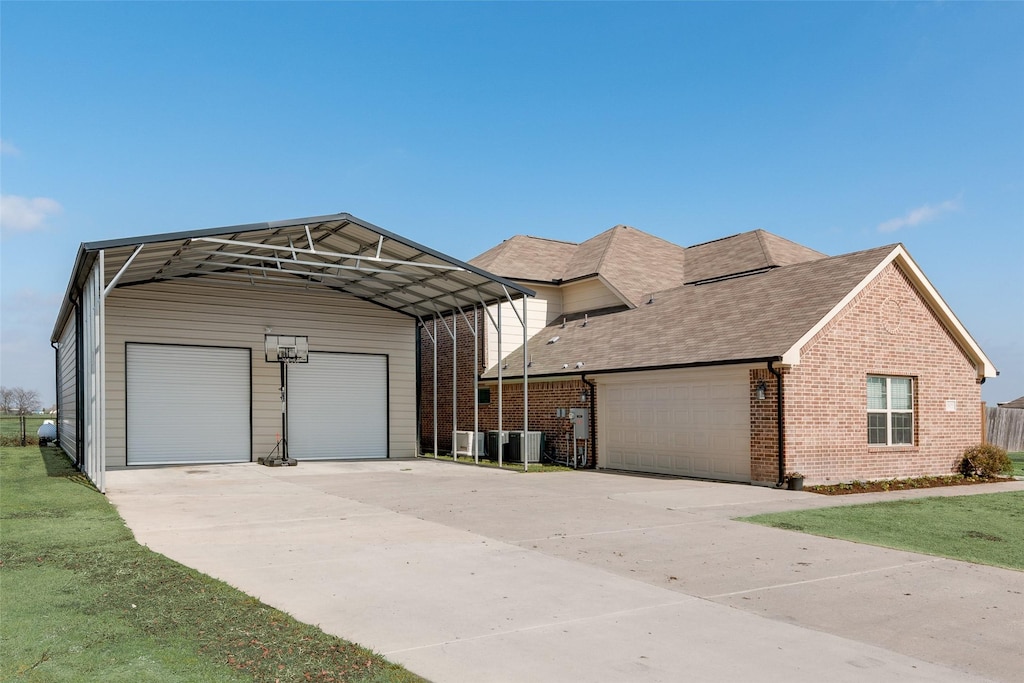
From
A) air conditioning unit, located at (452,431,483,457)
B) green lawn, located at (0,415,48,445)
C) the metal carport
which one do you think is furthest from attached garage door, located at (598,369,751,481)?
green lawn, located at (0,415,48,445)

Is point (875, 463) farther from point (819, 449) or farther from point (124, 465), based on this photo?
point (124, 465)

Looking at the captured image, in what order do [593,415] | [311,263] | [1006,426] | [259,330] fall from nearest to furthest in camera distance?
[311,263] < [593,415] < [259,330] < [1006,426]

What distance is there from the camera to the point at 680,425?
1709 centimetres

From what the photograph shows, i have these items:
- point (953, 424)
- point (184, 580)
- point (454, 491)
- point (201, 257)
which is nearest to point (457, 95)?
point (201, 257)

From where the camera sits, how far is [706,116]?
20188 mm

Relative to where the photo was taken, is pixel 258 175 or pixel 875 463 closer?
pixel 875 463

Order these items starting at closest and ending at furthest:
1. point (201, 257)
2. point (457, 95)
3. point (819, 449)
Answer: point (819, 449)
point (201, 257)
point (457, 95)

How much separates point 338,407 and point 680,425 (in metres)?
10.6

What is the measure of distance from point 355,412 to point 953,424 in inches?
629

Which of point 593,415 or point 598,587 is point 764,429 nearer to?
point 593,415

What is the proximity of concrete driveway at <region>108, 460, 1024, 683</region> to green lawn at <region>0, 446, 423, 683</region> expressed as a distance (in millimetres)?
341

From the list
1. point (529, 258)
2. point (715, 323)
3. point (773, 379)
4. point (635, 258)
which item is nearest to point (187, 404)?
point (529, 258)

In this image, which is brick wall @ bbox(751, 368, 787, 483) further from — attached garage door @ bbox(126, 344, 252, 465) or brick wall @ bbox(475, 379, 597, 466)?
attached garage door @ bbox(126, 344, 252, 465)

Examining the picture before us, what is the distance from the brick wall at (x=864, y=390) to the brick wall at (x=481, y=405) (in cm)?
611
